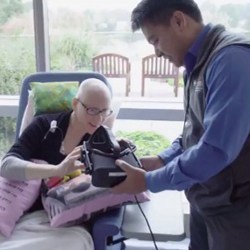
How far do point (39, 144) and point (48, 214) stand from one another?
1.01 feet

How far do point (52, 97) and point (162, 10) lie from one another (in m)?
0.87

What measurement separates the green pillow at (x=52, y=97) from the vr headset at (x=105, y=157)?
1.44 ft

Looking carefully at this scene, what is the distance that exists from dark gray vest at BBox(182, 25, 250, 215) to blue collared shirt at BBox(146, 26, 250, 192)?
0.06 m

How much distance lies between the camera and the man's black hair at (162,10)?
3.60 feet

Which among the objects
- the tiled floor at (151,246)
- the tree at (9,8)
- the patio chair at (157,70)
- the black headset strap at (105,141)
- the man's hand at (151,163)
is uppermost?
the tree at (9,8)

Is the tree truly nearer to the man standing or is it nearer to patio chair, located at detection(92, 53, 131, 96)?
patio chair, located at detection(92, 53, 131, 96)

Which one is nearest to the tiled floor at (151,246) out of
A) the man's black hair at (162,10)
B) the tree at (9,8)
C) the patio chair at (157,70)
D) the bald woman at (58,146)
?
the bald woman at (58,146)

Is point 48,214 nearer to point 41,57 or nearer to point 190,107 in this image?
point 190,107

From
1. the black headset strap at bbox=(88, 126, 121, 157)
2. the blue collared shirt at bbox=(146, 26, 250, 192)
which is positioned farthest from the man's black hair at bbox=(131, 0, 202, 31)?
the black headset strap at bbox=(88, 126, 121, 157)

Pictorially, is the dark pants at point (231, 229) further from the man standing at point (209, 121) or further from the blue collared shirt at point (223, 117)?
the blue collared shirt at point (223, 117)

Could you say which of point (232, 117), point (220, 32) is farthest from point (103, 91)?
point (232, 117)

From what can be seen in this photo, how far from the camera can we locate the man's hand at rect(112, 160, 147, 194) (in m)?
1.19

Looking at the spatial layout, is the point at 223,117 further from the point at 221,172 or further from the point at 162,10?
the point at 162,10

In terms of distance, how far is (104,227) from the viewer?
4.21 feet
